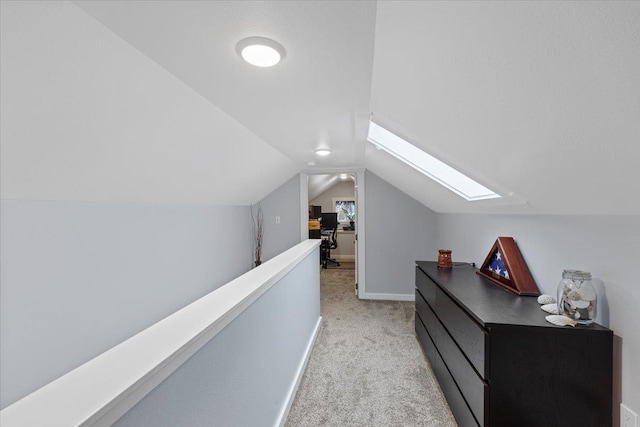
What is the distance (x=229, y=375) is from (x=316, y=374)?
1.41 metres

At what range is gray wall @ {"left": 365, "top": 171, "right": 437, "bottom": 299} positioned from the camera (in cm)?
395

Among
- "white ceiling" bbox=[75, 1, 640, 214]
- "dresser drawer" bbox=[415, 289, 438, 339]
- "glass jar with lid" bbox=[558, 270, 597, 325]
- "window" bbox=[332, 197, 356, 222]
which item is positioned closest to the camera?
"white ceiling" bbox=[75, 1, 640, 214]

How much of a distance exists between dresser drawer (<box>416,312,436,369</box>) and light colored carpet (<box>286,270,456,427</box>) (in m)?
0.09

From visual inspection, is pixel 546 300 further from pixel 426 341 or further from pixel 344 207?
pixel 344 207

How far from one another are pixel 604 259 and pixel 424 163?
4.55 feet

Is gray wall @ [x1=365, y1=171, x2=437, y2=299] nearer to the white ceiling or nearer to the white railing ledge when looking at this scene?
the white ceiling

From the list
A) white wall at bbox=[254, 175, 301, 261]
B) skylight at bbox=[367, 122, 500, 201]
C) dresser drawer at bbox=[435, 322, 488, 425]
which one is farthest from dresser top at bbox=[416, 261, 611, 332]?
white wall at bbox=[254, 175, 301, 261]

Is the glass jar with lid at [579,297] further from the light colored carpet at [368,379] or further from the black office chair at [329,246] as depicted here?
the black office chair at [329,246]

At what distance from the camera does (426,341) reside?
8.15 ft

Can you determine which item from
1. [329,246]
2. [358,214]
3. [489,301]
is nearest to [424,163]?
[489,301]

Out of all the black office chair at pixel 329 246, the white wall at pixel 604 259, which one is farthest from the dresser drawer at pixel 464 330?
the black office chair at pixel 329 246

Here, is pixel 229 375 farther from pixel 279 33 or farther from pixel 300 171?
pixel 300 171

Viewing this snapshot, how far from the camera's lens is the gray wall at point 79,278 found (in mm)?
1363

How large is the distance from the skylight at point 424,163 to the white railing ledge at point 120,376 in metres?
1.83
